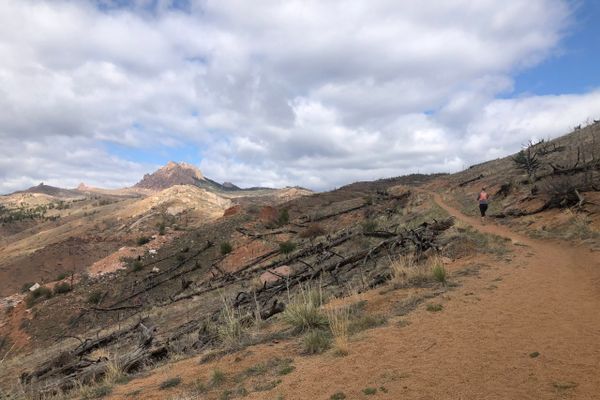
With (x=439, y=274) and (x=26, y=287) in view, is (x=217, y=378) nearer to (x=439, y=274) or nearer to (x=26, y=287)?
(x=439, y=274)

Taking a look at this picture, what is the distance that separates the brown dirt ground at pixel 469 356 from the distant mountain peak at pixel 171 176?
556 feet

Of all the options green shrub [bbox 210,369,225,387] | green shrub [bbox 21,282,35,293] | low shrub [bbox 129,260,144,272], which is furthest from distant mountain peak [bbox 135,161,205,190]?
green shrub [bbox 210,369,225,387]

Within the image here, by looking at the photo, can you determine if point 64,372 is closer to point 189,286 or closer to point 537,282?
point 537,282

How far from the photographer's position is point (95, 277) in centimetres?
2694

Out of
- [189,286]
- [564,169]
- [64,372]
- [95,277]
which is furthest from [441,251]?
[95,277]

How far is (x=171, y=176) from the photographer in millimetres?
178125

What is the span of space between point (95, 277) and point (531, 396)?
27.6 meters

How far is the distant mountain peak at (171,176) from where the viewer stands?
174125mm

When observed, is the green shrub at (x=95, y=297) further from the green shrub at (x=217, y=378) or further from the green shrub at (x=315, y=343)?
the green shrub at (x=315, y=343)

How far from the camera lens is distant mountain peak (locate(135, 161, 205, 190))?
174 meters

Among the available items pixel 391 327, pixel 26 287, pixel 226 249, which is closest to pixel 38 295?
pixel 26 287

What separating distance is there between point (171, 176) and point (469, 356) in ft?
598

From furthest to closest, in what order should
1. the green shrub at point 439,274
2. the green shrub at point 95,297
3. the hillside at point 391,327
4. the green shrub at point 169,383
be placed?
the green shrub at point 95,297
the green shrub at point 439,274
the green shrub at point 169,383
the hillside at point 391,327

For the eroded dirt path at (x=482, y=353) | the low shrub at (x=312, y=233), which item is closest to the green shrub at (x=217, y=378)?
the eroded dirt path at (x=482, y=353)
